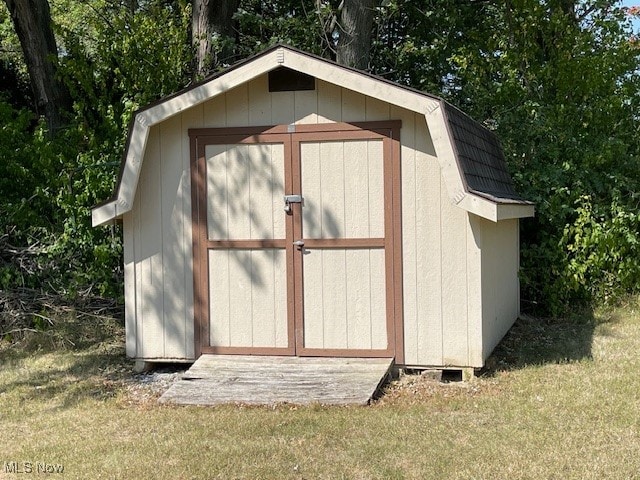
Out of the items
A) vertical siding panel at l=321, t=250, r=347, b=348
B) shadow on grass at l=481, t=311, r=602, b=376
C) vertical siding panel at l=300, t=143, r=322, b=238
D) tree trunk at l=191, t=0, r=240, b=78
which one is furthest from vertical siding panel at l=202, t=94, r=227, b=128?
tree trunk at l=191, t=0, r=240, b=78

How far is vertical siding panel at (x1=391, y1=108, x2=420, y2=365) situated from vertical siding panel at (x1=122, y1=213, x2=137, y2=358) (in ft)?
8.72

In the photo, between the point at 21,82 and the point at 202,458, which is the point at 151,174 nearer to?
the point at 202,458

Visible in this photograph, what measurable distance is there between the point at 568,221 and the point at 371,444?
A: 6.68 meters

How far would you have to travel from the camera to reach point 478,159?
26.6 feet

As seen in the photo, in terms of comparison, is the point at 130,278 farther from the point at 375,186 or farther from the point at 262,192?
the point at 375,186

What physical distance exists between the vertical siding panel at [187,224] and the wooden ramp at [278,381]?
30cm

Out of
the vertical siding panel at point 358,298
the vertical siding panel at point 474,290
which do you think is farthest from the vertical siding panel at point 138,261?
the vertical siding panel at point 474,290

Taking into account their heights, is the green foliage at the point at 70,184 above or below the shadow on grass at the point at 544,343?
above

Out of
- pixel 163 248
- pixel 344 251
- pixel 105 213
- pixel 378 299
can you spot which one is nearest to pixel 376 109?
pixel 344 251

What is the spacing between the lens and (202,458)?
5242 mm

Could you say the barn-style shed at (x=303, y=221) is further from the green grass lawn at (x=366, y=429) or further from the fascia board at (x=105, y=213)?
the green grass lawn at (x=366, y=429)

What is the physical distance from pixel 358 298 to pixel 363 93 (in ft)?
6.17

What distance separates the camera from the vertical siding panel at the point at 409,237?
738 centimetres

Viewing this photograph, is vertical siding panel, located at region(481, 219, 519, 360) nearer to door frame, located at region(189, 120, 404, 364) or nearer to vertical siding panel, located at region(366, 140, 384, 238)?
door frame, located at region(189, 120, 404, 364)
